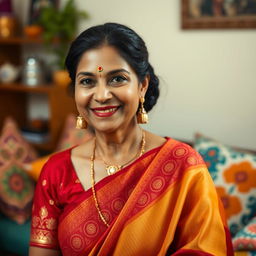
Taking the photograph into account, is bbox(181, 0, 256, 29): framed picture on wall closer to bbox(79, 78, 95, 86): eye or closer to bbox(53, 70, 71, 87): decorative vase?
bbox(53, 70, 71, 87): decorative vase

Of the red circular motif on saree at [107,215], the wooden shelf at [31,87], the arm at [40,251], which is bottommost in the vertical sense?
the arm at [40,251]

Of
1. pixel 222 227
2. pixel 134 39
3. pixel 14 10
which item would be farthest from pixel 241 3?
Result: pixel 14 10

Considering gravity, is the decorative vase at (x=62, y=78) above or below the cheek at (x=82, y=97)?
below

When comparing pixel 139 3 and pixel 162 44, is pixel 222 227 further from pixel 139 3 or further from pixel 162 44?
pixel 139 3

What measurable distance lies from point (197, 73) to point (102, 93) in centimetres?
155

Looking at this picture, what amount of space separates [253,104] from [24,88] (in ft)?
5.69

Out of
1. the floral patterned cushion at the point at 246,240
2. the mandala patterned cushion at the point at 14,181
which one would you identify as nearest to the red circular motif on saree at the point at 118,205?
the floral patterned cushion at the point at 246,240

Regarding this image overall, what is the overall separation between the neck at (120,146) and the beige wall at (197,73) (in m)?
1.09

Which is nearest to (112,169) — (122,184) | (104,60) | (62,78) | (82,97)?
(122,184)

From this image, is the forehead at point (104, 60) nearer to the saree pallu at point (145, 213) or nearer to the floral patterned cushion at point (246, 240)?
the saree pallu at point (145, 213)

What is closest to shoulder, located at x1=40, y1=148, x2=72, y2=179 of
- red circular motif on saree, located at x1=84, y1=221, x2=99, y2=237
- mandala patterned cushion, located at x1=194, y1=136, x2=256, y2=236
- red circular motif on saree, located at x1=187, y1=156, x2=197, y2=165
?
red circular motif on saree, located at x1=84, y1=221, x2=99, y2=237

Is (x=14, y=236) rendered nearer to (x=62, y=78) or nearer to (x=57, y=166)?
(x=57, y=166)

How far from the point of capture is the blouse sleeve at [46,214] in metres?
1.47

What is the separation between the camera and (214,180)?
7.26 feet
